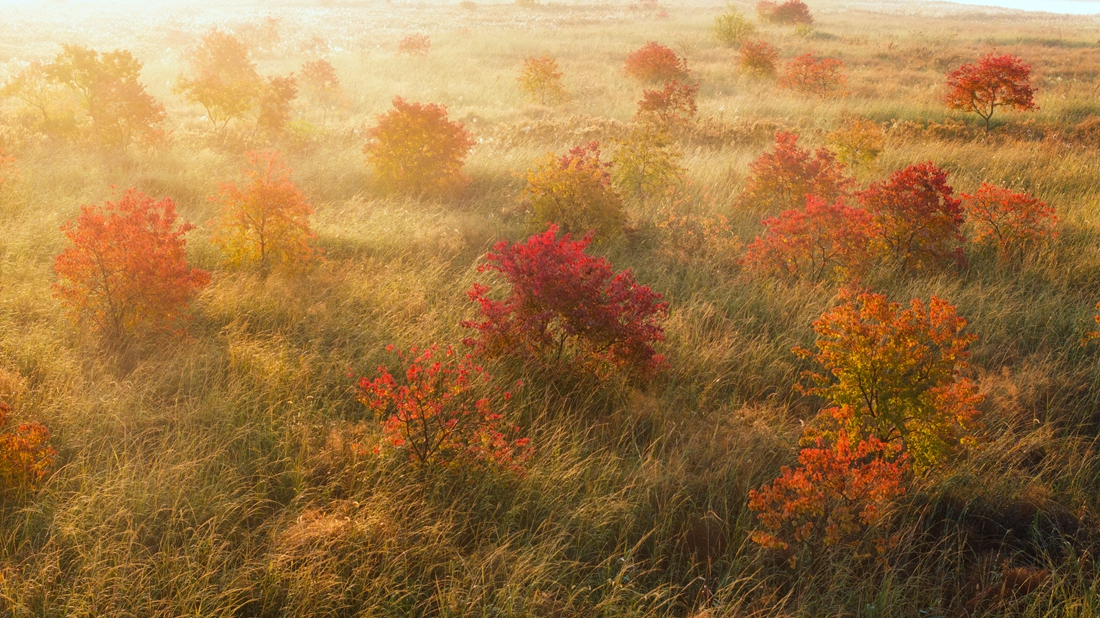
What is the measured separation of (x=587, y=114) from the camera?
13.8 m

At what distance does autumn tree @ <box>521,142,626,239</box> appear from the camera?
7.05 m

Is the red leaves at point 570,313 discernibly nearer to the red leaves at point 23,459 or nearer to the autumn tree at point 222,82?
the red leaves at point 23,459

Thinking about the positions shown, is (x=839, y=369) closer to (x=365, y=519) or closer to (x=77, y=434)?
(x=365, y=519)

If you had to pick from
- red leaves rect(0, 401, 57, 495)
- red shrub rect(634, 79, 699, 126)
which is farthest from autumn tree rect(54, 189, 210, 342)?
red shrub rect(634, 79, 699, 126)

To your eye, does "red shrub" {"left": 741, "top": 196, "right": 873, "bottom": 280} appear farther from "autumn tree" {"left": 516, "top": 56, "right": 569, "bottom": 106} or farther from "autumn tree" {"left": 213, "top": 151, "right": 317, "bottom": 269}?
"autumn tree" {"left": 516, "top": 56, "right": 569, "bottom": 106}

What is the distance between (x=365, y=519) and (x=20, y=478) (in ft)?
5.54

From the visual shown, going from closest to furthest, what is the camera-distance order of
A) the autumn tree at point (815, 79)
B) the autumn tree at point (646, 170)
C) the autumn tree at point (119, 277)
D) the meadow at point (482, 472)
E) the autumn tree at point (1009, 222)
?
the meadow at point (482, 472) → the autumn tree at point (119, 277) → the autumn tree at point (1009, 222) → the autumn tree at point (646, 170) → the autumn tree at point (815, 79)

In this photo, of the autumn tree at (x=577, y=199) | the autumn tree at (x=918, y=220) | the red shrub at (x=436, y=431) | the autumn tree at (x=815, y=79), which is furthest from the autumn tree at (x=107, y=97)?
the autumn tree at (x=815, y=79)

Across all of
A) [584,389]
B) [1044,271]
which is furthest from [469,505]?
[1044,271]

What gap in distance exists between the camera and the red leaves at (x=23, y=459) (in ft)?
10.3

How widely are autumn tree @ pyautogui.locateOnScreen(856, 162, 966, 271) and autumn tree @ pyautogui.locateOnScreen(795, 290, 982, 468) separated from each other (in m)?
2.72

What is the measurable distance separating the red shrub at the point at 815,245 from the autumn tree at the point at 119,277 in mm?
4789

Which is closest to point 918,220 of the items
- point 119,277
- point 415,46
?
point 119,277

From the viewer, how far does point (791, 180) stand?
24.8 feet
